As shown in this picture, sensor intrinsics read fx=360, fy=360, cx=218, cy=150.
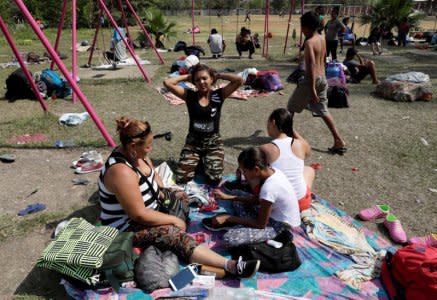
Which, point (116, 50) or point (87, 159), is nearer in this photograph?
point (87, 159)

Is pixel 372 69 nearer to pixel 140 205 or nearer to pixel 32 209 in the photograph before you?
pixel 140 205

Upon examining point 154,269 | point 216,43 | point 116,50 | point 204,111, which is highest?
point 204,111

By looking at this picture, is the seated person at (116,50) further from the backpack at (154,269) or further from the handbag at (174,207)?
the backpack at (154,269)

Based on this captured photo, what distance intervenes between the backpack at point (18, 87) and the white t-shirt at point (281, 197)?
7.00m

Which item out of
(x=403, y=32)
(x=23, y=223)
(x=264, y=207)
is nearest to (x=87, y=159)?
(x=23, y=223)

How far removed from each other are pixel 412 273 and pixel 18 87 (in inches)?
327

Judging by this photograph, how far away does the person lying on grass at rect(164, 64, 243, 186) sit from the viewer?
412 centimetres

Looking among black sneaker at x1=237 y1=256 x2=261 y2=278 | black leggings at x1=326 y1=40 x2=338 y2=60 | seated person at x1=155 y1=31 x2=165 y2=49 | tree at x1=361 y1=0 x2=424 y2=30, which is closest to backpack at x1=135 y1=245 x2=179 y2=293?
black sneaker at x1=237 y1=256 x2=261 y2=278

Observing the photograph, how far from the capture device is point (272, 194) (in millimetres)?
2893

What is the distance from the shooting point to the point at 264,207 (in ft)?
9.67

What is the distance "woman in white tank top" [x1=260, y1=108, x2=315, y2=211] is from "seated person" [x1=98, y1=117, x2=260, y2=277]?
978 mm

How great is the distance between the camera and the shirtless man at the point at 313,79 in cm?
465

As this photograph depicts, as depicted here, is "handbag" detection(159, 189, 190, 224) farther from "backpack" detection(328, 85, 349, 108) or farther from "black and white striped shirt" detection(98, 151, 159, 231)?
"backpack" detection(328, 85, 349, 108)

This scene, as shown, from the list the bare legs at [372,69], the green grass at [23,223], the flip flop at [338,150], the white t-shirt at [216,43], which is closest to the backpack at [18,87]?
the green grass at [23,223]
